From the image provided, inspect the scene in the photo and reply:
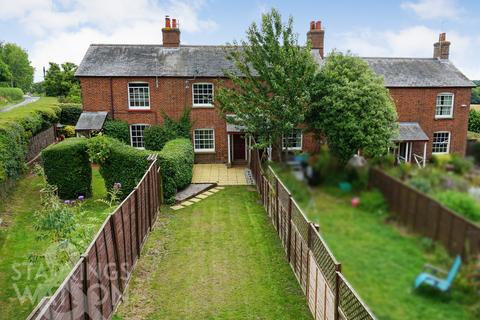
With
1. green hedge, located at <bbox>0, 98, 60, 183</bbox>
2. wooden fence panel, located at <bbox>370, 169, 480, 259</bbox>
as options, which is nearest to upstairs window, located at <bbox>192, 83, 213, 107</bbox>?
green hedge, located at <bbox>0, 98, 60, 183</bbox>

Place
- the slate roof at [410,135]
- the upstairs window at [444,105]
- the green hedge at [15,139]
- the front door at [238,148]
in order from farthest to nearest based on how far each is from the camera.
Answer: the front door at [238,148] → the upstairs window at [444,105] → the green hedge at [15,139] → the slate roof at [410,135]

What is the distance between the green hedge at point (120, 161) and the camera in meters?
15.9

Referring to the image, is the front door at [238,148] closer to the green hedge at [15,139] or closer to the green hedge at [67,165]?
the green hedge at [67,165]

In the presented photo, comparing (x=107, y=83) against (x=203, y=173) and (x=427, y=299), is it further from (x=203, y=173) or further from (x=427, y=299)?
(x=427, y=299)

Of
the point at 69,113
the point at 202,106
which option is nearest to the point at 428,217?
the point at 202,106

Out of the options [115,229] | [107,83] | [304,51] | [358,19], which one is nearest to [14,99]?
[107,83]

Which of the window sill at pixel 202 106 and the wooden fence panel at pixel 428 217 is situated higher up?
the wooden fence panel at pixel 428 217

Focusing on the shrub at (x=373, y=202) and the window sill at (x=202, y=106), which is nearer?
the shrub at (x=373, y=202)

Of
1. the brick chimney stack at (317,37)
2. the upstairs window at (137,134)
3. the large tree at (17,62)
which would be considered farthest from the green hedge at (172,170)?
the large tree at (17,62)

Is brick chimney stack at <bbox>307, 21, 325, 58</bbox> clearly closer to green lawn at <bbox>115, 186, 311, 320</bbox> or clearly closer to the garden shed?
the garden shed

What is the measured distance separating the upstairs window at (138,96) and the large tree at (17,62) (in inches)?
2737

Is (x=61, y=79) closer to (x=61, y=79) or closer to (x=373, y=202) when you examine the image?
(x=61, y=79)

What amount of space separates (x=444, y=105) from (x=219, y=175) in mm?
15346

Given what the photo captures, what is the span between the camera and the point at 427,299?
2.06 metres
